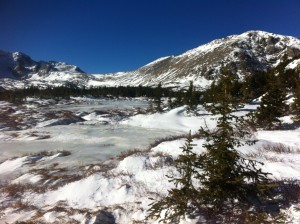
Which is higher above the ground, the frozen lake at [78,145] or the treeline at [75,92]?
the treeline at [75,92]

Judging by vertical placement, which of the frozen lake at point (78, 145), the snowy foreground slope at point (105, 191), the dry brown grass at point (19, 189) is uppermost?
the snowy foreground slope at point (105, 191)

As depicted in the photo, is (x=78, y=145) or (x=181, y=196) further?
(x=78, y=145)

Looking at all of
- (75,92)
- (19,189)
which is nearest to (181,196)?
(19,189)

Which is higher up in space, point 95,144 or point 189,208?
point 189,208

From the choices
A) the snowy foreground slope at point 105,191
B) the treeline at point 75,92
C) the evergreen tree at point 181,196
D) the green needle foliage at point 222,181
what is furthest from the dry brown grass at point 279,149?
the treeline at point 75,92

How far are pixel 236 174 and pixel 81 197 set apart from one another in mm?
7822

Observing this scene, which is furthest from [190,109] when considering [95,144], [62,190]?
[62,190]

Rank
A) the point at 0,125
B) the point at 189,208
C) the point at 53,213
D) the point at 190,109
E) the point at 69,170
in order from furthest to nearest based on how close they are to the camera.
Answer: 1. the point at 190,109
2. the point at 0,125
3. the point at 69,170
4. the point at 53,213
5. the point at 189,208

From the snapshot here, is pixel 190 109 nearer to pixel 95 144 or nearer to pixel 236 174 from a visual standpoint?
pixel 95 144

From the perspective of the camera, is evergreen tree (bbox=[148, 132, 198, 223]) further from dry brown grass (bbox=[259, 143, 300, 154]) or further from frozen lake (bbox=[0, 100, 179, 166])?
frozen lake (bbox=[0, 100, 179, 166])

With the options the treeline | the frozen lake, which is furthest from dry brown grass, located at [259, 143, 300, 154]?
the treeline

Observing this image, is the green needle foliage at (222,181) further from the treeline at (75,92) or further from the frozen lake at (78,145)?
the treeline at (75,92)

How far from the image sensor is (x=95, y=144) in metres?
31.3

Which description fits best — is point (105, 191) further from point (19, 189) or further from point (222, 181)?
point (222, 181)
